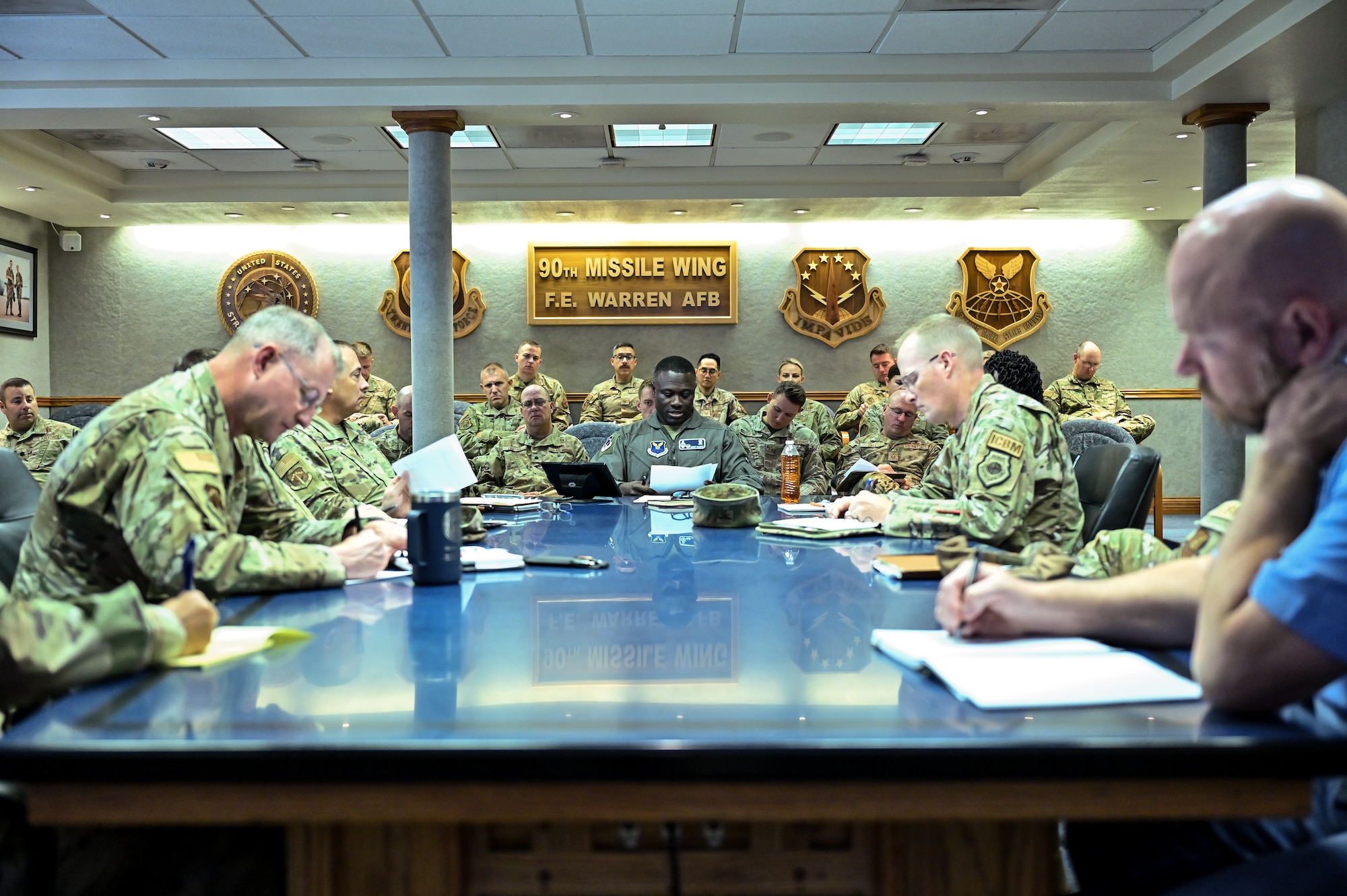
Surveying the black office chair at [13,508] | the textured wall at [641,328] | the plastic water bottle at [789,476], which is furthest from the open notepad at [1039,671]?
the textured wall at [641,328]

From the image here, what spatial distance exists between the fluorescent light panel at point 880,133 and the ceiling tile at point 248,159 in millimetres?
4248

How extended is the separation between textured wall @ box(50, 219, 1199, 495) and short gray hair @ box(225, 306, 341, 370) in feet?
26.3

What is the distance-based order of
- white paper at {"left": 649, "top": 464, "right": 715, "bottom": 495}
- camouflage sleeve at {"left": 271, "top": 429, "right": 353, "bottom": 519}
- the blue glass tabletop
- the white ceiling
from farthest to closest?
the white ceiling < white paper at {"left": 649, "top": 464, "right": 715, "bottom": 495} < camouflage sleeve at {"left": 271, "top": 429, "right": 353, "bottom": 519} < the blue glass tabletop

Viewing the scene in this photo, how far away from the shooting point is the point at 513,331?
10016mm

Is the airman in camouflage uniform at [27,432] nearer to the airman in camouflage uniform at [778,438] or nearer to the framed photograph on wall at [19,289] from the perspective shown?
the framed photograph on wall at [19,289]

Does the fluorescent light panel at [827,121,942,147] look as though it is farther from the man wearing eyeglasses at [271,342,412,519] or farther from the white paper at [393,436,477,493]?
the white paper at [393,436,477,493]

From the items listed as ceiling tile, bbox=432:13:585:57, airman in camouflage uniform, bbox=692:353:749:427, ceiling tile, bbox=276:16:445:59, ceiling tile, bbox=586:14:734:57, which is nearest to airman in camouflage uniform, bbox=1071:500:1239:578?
ceiling tile, bbox=586:14:734:57

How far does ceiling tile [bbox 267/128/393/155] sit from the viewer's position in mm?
7133

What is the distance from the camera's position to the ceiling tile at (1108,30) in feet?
17.0

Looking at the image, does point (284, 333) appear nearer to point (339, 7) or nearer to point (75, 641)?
point (75, 641)

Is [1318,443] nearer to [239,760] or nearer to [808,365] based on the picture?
[239,760]

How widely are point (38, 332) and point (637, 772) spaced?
10728 millimetres

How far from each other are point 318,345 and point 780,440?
4.37 meters

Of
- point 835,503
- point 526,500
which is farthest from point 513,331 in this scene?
point 835,503
